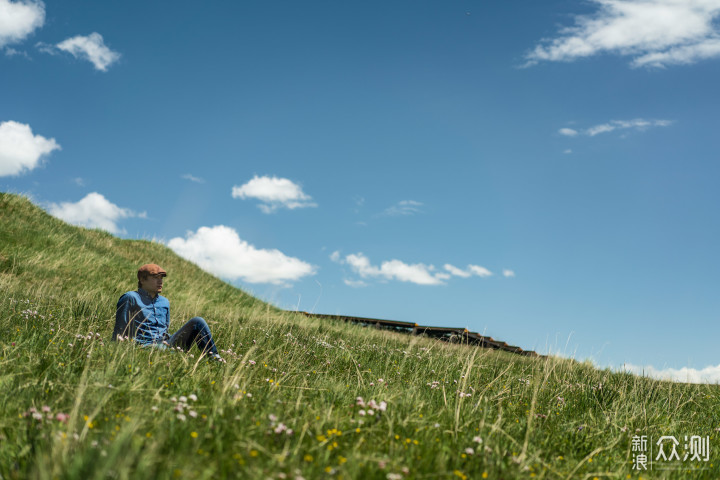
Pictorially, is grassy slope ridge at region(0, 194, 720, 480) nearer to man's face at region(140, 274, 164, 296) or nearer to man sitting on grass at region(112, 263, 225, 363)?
man sitting on grass at region(112, 263, 225, 363)

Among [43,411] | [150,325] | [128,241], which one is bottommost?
[43,411]

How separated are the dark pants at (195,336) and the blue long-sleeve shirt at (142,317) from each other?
0.23 meters

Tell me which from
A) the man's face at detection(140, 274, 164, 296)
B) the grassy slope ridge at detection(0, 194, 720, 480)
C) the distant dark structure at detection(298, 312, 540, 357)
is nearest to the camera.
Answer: the grassy slope ridge at detection(0, 194, 720, 480)

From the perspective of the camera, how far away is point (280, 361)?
6289 millimetres

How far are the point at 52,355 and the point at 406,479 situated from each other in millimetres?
4259

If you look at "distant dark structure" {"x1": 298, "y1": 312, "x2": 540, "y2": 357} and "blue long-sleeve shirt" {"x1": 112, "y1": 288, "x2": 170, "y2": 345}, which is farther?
"distant dark structure" {"x1": 298, "y1": 312, "x2": 540, "y2": 357}

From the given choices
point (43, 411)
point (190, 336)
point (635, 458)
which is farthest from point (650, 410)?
point (43, 411)

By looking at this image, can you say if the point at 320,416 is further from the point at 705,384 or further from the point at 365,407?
the point at 705,384

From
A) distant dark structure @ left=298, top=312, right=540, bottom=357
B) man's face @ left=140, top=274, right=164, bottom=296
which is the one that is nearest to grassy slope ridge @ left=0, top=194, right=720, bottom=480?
man's face @ left=140, top=274, right=164, bottom=296

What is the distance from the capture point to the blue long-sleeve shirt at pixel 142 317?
6805mm

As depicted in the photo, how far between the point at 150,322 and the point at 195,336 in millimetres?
894

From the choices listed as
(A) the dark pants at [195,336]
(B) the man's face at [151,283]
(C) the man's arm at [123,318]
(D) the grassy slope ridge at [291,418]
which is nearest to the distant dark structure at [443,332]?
(D) the grassy slope ridge at [291,418]

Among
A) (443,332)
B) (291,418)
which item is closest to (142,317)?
(291,418)

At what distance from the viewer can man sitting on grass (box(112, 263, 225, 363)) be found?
6.81 meters
